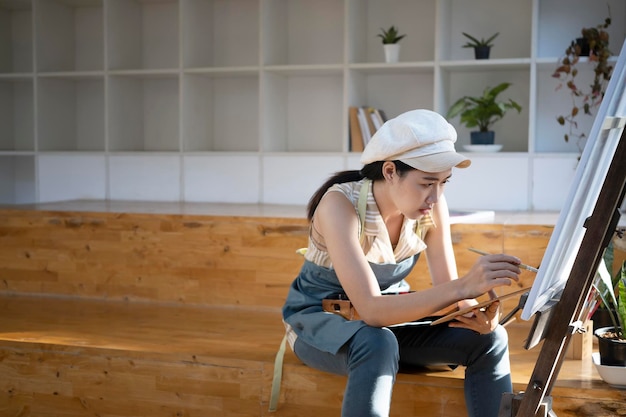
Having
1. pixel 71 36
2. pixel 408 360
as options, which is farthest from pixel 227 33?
pixel 408 360

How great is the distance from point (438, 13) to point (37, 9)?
2193 mm

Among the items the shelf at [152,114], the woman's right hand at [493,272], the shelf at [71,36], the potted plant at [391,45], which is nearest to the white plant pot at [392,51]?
the potted plant at [391,45]

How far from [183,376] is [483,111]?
6.79 ft

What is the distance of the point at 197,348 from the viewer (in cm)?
273

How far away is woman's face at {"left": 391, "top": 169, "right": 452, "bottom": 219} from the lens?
206 cm

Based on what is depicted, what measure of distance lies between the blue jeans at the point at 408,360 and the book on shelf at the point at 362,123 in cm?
193

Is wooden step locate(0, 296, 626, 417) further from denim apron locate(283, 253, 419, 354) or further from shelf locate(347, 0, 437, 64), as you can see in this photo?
shelf locate(347, 0, 437, 64)

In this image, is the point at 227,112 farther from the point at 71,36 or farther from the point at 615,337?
the point at 615,337

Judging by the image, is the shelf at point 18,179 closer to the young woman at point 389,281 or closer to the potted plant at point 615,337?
the young woman at point 389,281

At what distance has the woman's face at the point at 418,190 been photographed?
206 cm

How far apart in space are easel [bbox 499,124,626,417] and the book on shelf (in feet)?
8.10

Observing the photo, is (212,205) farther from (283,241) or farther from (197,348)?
(197,348)

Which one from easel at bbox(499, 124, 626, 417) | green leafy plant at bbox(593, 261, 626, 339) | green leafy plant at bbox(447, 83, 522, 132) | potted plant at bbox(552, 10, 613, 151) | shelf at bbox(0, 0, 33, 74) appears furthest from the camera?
shelf at bbox(0, 0, 33, 74)

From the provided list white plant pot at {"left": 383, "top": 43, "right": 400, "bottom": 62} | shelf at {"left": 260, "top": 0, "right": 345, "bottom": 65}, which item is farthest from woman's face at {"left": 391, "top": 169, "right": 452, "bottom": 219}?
shelf at {"left": 260, "top": 0, "right": 345, "bottom": 65}
